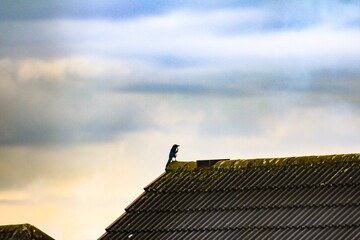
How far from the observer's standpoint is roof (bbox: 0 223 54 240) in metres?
31.9

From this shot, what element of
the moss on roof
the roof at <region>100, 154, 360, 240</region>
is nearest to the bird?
the moss on roof

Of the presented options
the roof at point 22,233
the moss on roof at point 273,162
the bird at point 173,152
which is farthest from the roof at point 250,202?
the roof at point 22,233

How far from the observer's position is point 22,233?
32.0 m

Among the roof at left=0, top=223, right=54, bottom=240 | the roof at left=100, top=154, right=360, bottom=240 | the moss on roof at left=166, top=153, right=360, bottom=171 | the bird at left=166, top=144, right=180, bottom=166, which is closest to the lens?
the roof at left=100, top=154, right=360, bottom=240

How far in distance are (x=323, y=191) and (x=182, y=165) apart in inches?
147

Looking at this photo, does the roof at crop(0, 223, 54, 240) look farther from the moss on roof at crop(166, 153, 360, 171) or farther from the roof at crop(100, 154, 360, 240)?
the moss on roof at crop(166, 153, 360, 171)

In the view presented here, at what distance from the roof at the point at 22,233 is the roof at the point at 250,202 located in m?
2.25

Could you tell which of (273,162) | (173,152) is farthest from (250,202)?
(173,152)

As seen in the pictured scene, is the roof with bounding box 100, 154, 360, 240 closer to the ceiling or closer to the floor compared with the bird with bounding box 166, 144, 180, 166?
closer to the floor

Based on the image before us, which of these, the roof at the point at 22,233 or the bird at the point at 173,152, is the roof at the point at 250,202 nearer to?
the bird at the point at 173,152

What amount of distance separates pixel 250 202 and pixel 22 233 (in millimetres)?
5405

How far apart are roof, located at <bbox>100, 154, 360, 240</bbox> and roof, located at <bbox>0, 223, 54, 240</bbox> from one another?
88.4 inches

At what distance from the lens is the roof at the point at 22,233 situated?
105 feet

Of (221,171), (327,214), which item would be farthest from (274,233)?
(221,171)
